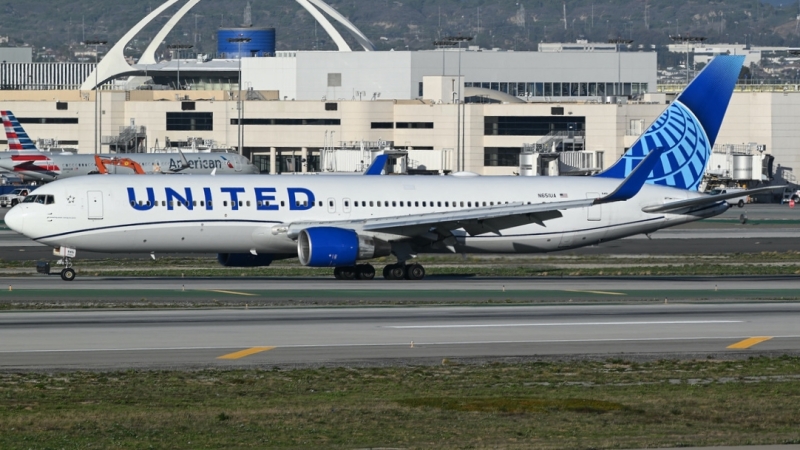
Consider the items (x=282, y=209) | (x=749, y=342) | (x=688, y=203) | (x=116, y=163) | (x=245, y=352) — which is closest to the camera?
(x=245, y=352)

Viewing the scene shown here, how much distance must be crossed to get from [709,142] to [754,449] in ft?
124

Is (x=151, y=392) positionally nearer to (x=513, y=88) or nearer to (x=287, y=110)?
(x=287, y=110)

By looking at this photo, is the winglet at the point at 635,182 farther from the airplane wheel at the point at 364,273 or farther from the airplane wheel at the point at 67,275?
the airplane wheel at the point at 67,275

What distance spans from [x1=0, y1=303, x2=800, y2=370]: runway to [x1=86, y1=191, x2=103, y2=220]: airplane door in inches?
423

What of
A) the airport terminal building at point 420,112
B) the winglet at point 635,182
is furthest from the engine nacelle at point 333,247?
the airport terminal building at point 420,112

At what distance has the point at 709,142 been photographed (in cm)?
5566

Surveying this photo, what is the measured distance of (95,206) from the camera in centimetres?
4819

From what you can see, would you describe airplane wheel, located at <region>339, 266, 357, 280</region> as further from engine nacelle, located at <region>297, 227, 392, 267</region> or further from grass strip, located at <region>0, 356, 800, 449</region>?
grass strip, located at <region>0, 356, 800, 449</region>

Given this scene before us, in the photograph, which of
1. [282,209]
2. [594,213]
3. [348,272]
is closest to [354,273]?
[348,272]

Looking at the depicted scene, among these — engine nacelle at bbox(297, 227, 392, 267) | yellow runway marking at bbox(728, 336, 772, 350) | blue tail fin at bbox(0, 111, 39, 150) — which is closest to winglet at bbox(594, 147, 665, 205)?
engine nacelle at bbox(297, 227, 392, 267)

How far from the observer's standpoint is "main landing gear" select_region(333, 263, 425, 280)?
167ft

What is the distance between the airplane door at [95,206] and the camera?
48.1m

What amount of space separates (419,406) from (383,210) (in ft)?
89.9

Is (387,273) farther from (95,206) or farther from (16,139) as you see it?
(16,139)
